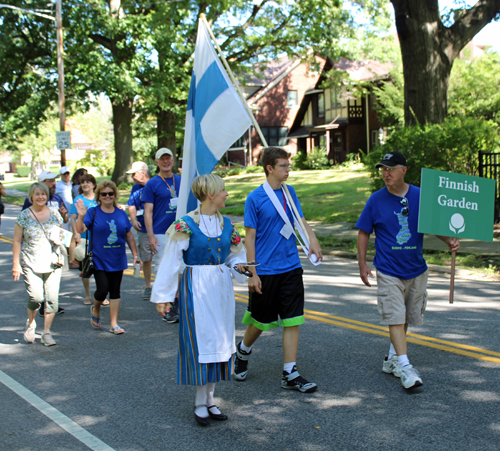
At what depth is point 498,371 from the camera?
16.2ft

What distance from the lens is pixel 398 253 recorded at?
479cm

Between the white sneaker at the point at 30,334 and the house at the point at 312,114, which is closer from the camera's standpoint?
the white sneaker at the point at 30,334

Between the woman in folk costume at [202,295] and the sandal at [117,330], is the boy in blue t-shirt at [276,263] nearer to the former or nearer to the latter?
the woman in folk costume at [202,295]

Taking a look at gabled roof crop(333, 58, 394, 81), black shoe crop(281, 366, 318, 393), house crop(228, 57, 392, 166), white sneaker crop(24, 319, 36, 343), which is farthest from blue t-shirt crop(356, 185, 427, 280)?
gabled roof crop(333, 58, 394, 81)

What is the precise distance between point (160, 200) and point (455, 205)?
383 cm

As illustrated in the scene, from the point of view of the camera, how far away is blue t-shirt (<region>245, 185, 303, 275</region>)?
475 cm

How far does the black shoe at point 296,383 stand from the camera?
466cm

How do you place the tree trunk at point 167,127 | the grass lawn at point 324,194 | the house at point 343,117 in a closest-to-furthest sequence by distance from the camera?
the grass lawn at point 324,194 < the tree trunk at point 167,127 < the house at point 343,117

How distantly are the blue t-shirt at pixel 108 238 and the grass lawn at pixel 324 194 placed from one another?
34.3 ft

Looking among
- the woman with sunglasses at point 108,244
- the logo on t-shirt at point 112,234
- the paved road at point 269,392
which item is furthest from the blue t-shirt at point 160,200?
the paved road at point 269,392

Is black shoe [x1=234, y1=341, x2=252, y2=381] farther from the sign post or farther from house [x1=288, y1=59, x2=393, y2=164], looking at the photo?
house [x1=288, y1=59, x2=393, y2=164]

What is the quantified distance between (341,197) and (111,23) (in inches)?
511

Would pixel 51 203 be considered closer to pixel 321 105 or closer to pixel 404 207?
pixel 404 207

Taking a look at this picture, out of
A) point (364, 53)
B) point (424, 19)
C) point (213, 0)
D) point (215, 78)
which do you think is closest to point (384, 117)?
point (364, 53)
